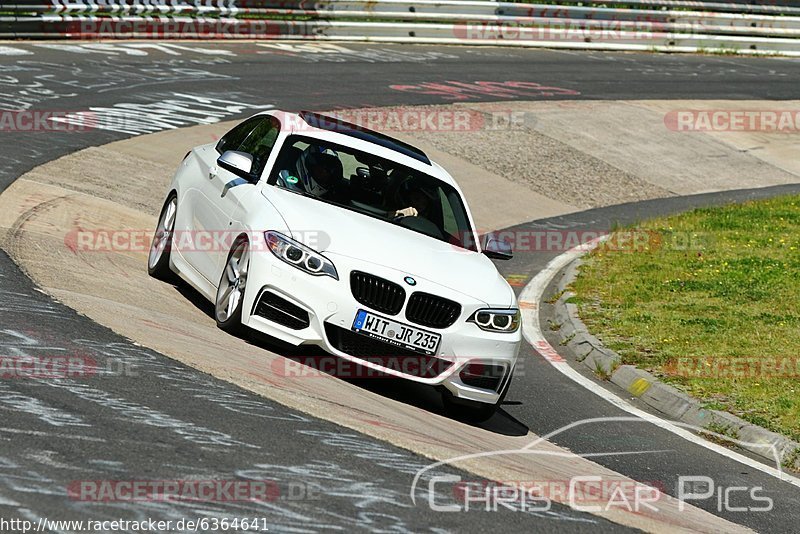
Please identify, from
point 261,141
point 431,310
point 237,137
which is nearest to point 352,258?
point 431,310

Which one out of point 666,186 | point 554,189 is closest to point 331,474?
point 554,189

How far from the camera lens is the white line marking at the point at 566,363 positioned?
8.77m

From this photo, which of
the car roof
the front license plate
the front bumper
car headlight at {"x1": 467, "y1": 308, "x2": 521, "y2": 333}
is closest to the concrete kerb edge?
car headlight at {"x1": 467, "y1": 308, "x2": 521, "y2": 333}

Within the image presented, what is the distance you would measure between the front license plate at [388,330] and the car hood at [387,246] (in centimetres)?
37

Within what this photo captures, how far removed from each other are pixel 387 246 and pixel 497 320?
0.93 m

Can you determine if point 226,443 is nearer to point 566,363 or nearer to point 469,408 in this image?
point 469,408

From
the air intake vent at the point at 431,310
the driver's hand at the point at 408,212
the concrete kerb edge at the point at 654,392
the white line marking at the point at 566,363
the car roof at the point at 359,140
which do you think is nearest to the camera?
the air intake vent at the point at 431,310

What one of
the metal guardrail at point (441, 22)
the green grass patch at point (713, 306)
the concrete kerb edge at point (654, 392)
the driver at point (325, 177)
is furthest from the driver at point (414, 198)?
the metal guardrail at point (441, 22)

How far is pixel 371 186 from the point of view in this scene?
31.4 ft

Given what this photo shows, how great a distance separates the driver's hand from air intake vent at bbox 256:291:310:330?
160 centimetres

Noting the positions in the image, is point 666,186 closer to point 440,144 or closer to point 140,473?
point 440,144

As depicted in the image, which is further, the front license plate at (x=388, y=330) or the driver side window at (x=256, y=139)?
the driver side window at (x=256, y=139)

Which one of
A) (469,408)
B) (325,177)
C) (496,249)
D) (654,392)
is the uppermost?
(325,177)

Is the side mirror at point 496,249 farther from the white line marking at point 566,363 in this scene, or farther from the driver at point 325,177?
the white line marking at point 566,363
